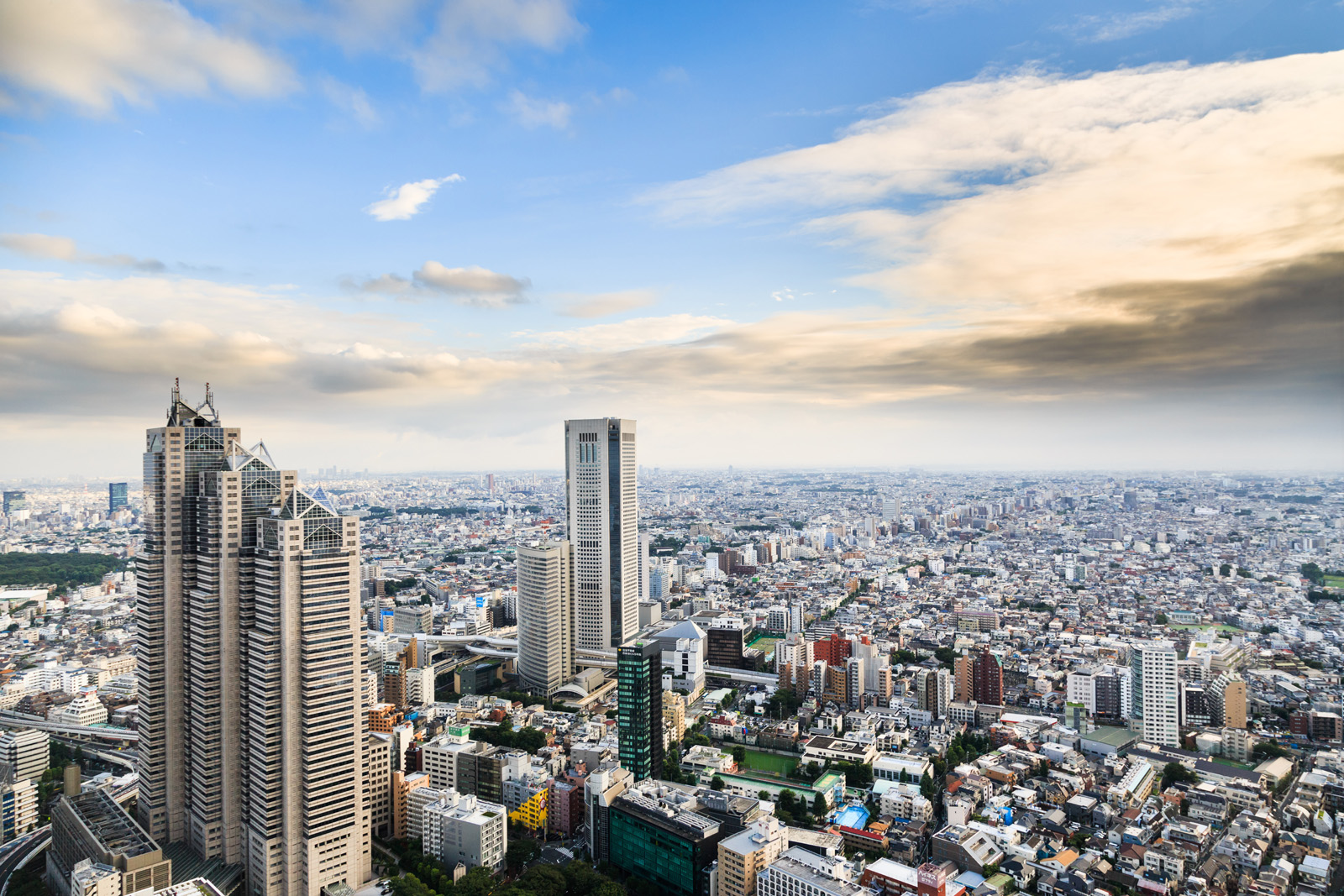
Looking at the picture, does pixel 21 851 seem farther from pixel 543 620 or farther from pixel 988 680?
pixel 988 680

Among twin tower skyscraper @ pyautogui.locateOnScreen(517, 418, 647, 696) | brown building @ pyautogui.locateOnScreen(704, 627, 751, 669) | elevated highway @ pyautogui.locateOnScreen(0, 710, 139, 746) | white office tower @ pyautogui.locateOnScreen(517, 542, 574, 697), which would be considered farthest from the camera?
brown building @ pyautogui.locateOnScreen(704, 627, 751, 669)

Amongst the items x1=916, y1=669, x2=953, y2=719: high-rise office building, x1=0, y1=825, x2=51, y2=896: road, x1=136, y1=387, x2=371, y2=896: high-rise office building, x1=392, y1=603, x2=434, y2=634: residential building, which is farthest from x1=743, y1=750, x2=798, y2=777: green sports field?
x1=392, y1=603, x2=434, y2=634: residential building

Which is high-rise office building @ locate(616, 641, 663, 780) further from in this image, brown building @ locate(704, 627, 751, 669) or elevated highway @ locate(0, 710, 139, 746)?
elevated highway @ locate(0, 710, 139, 746)

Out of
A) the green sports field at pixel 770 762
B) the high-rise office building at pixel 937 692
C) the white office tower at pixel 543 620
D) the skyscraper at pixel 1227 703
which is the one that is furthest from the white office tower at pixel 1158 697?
the white office tower at pixel 543 620

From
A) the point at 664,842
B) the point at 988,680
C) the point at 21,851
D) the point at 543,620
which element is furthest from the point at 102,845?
the point at 988,680

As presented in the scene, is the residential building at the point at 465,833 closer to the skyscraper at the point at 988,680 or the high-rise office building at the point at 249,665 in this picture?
the high-rise office building at the point at 249,665

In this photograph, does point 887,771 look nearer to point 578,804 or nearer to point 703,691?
point 578,804
